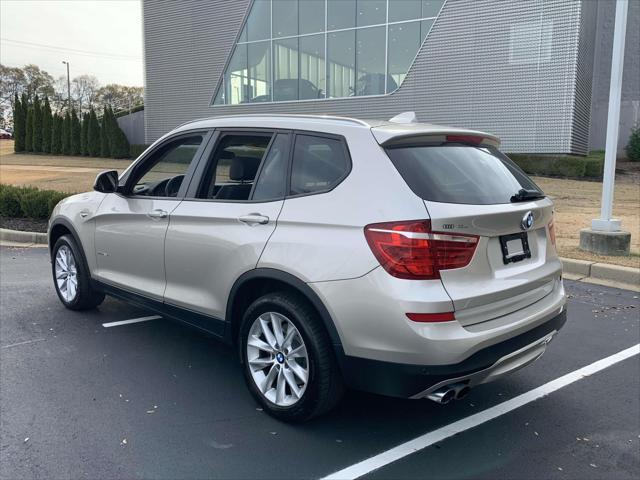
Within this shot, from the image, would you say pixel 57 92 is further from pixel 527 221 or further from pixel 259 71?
pixel 527 221

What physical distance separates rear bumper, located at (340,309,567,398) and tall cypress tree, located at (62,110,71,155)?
3666 cm

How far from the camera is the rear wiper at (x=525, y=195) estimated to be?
336cm

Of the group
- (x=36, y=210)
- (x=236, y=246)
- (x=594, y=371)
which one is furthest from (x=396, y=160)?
(x=36, y=210)

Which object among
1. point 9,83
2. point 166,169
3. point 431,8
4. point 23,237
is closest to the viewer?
point 166,169

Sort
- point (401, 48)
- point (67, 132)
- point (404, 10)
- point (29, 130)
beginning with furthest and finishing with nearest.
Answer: point (29, 130) < point (67, 132) < point (401, 48) < point (404, 10)

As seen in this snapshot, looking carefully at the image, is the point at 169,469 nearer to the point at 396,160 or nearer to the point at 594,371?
the point at 396,160

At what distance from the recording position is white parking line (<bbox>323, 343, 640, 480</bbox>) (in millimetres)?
2959

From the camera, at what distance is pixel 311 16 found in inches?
959

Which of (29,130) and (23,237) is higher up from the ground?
(29,130)

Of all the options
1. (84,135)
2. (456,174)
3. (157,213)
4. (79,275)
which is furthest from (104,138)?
(456,174)

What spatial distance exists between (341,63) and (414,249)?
22.3m

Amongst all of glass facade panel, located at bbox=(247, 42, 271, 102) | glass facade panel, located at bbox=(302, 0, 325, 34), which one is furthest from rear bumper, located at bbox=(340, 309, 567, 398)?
glass facade panel, located at bbox=(247, 42, 271, 102)

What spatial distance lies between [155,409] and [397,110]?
20384 millimetres

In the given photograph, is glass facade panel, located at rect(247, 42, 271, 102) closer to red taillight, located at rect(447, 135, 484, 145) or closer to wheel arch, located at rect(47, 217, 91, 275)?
wheel arch, located at rect(47, 217, 91, 275)
